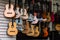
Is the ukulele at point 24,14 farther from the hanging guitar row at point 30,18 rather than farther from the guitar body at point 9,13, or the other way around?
Answer: the guitar body at point 9,13

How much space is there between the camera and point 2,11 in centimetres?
344

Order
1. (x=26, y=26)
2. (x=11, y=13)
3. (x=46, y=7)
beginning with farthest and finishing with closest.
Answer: (x=46, y=7) < (x=26, y=26) < (x=11, y=13)

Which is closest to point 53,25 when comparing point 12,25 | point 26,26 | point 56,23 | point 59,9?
point 56,23

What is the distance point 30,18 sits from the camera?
11.6ft

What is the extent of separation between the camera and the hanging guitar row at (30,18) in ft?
10.9

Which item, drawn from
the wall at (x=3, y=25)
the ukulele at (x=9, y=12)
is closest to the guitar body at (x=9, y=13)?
the ukulele at (x=9, y=12)

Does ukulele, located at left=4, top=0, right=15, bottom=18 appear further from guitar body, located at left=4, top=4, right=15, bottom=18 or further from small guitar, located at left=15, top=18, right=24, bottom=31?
small guitar, located at left=15, top=18, right=24, bottom=31

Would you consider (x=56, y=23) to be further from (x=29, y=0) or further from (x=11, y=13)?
(x=11, y=13)

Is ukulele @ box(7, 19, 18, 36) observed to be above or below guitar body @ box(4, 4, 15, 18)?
below

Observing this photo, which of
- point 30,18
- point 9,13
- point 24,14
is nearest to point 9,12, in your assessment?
point 9,13

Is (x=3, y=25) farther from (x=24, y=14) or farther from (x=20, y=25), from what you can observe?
(x=24, y=14)

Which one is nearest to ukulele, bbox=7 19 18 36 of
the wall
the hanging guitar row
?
the hanging guitar row

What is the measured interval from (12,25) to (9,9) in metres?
0.26

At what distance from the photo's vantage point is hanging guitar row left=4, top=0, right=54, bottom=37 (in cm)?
332
